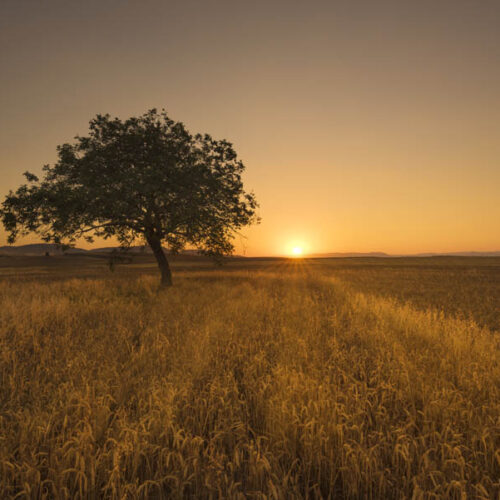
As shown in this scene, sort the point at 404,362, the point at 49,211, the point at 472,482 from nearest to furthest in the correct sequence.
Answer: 1. the point at 472,482
2. the point at 404,362
3. the point at 49,211

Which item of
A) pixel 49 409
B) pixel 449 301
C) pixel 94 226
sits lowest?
pixel 449 301

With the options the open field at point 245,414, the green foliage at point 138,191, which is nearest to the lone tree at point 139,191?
the green foliage at point 138,191

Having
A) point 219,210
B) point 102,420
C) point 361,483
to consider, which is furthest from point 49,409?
point 219,210

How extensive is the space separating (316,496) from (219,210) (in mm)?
15844

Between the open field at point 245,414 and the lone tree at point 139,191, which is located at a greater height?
the lone tree at point 139,191

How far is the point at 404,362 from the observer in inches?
182

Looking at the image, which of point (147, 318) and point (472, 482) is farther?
point (147, 318)

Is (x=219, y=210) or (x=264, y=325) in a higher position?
(x=219, y=210)

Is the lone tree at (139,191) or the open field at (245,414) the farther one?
the lone tree at (139,191)

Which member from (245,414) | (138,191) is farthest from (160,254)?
(245,414)

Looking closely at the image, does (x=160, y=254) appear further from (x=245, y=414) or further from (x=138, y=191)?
(x=245, y=414)

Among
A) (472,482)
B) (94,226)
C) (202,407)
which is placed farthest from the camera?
(94,226)

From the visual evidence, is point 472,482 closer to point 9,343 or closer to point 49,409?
point 49,409

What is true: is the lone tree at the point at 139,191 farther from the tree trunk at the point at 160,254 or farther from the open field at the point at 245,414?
the open field at the point at 245,414
